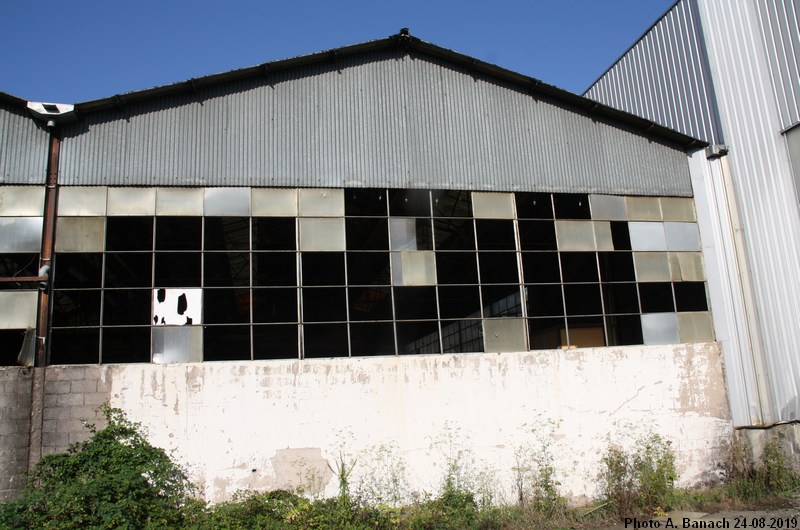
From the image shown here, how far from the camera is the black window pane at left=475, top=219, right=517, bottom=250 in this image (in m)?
14.4

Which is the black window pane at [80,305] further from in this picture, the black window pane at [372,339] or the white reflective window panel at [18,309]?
the black window pane at [372,339]

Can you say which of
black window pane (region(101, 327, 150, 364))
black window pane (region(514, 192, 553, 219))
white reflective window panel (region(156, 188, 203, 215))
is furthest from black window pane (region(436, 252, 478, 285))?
black window pane (region(101, 327, 150, 364))

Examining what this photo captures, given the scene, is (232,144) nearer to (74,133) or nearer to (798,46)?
(74,133)

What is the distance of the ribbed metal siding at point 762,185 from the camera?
13906 millimetres

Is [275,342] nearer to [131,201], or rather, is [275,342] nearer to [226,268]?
[226,268]

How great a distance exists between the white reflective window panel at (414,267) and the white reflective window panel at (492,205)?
1.63 metres

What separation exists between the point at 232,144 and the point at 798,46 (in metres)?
12.9

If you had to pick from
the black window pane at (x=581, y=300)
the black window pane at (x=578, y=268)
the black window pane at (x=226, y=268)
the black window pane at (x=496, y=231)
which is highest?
the black window pane at (x=226, y=268)

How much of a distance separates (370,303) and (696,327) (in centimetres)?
1366

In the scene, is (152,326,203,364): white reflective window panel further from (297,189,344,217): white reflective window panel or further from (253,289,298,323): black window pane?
(253,289,298,323): black window pane

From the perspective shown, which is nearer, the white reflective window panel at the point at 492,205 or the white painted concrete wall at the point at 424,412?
the white painted concrete wall at the point at 424,412

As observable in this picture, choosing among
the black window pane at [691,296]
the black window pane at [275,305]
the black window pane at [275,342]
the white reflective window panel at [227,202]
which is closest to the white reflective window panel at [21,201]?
the white reflective window panel at [227,202]

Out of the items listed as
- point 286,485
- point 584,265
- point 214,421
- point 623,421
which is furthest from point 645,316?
point 214,421

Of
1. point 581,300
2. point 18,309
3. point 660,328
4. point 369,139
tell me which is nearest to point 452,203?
point 369,139
